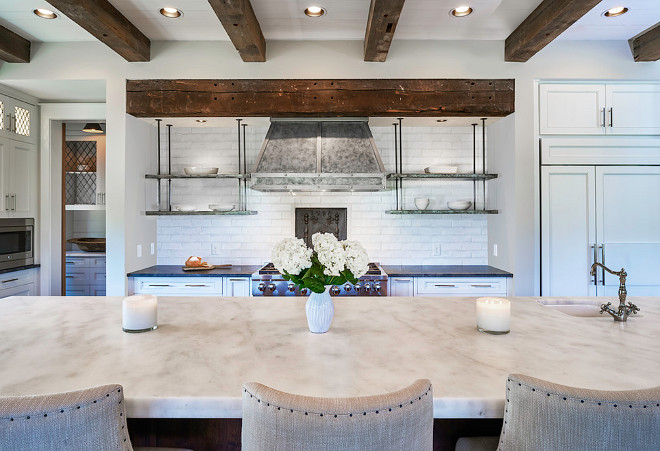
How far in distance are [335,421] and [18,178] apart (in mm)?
4304

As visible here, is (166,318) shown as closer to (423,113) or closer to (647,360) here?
(647,360)

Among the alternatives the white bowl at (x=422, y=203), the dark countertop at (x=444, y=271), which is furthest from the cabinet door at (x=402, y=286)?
the white bowl at (x=422, y=203)

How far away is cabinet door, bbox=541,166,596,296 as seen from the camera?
3.48 meters

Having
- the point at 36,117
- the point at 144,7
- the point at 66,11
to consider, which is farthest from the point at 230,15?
the point at 36,117

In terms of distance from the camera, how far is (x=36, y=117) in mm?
3977

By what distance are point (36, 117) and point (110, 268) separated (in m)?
1.84

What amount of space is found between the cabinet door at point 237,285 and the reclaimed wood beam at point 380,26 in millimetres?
2207

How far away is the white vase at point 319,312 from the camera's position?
5.03 feet

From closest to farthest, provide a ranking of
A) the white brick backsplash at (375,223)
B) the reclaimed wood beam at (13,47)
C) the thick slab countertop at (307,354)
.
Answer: the thick slab countertop at (307,354), the reclaimed wood beam at (13,47), the white brick backsplash at (375,223)

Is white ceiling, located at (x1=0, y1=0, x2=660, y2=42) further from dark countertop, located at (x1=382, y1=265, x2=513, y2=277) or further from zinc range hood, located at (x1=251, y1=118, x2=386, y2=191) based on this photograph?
dark countertop, located at (x1=382, y1=265, x2=513, y2=277)

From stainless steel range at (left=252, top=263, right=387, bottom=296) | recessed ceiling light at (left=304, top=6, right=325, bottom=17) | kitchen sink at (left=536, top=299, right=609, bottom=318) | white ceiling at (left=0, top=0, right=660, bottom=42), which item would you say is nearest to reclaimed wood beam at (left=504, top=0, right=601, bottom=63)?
white ceiling at (left=0, top=0, right=660, bottom=42)

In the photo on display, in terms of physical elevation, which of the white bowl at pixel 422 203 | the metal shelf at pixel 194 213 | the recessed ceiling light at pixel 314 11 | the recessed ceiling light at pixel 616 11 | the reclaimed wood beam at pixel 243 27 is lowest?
the metal shelf at pixel 194 213

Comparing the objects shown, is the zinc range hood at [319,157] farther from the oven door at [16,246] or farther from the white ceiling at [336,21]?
the oven door at [16,246]

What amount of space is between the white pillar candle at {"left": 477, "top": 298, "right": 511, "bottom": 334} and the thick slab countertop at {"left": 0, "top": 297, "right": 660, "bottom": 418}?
0.12 feet
